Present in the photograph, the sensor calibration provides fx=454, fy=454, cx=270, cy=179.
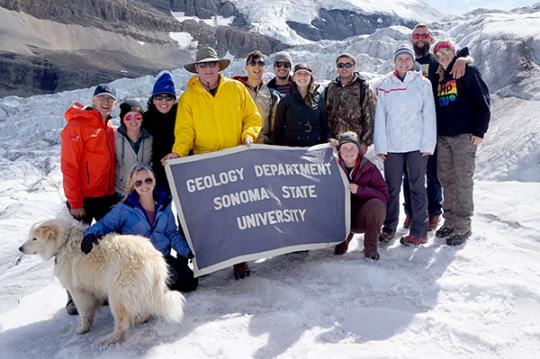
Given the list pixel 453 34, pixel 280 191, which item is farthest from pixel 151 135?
pixel 453 34

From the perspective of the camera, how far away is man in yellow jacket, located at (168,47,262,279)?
12.9ft

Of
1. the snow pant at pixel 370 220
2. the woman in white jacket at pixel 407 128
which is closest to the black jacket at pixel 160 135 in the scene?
the snow pant at pixel 370 220

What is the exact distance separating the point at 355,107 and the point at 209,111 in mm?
1605

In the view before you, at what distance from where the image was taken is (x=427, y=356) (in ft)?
9.09

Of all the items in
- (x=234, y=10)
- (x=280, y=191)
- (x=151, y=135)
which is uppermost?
(x=234, y=10)

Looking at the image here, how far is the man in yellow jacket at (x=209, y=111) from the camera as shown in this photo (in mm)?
3939

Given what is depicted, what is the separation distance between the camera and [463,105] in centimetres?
443

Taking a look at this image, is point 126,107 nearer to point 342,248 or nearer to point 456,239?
point 342,248

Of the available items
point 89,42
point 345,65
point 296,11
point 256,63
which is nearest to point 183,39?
point 89,42

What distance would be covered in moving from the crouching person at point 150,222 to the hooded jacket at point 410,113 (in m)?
2.12

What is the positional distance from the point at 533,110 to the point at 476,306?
11.2 m

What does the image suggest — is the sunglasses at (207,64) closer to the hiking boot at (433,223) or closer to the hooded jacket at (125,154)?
the hooded jacket at (125,154)

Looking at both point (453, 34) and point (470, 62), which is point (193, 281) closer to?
point (470, 62)

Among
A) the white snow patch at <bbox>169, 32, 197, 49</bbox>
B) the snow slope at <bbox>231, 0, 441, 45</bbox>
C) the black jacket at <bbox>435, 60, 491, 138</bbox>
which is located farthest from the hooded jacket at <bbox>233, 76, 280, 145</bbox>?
the snow slope at <bbox>231, 0, 441, 45</bbox>
